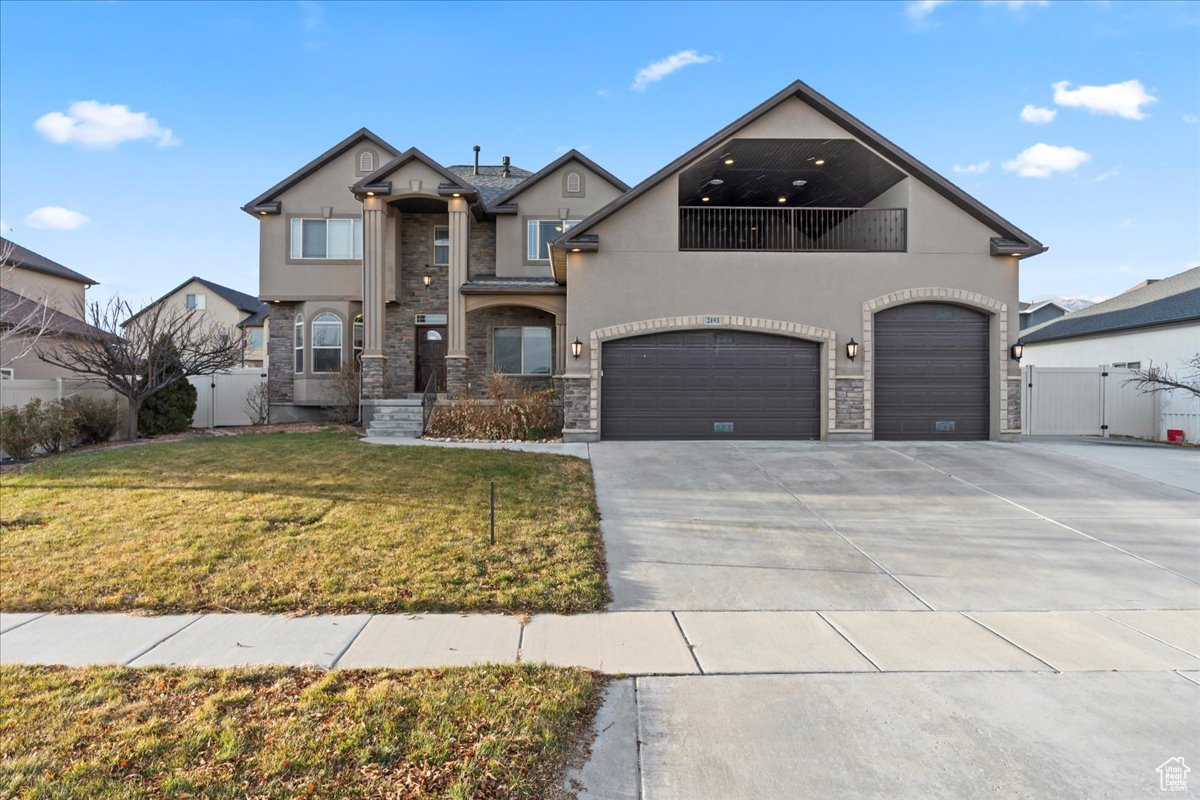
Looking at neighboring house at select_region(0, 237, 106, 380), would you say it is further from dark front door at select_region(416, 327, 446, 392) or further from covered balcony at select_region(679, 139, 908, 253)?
covered balcony at select_region(679, 139, 908, 253)

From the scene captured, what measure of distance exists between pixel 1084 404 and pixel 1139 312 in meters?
6.32

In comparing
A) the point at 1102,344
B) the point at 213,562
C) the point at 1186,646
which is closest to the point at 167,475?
the point at 213,562

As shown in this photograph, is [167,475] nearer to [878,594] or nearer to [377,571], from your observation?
[377,571]

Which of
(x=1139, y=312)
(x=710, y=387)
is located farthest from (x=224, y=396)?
(x=1139, y=312)

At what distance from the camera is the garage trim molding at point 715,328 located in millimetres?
12570

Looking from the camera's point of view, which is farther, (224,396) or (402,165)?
(224,396)

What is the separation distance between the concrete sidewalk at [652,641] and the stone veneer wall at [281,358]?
14.8m

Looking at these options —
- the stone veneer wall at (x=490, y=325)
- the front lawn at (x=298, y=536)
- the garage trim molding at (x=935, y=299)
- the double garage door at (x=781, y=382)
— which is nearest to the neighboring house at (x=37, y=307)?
the front lawn at (x=298, y=536)

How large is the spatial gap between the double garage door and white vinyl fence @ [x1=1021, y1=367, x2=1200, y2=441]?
2755 mm

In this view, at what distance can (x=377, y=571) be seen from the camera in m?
5.19

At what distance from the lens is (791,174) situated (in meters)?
14.2

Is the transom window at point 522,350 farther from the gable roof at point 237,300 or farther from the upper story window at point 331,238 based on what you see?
the gable roof at point 237,300

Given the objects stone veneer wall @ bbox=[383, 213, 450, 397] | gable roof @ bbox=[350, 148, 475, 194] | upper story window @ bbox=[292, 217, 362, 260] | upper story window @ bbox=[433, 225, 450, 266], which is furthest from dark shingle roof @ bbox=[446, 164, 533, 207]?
upper story window @ bbox=[292, 217, 362, 260]

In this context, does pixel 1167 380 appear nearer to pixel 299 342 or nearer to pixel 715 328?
pixel 715 328
